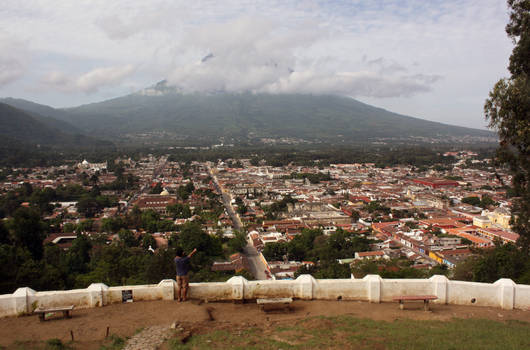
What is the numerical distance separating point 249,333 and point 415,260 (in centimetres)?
1448

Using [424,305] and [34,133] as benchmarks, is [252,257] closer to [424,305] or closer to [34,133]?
[424,305]

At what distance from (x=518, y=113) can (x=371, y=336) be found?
5446mm

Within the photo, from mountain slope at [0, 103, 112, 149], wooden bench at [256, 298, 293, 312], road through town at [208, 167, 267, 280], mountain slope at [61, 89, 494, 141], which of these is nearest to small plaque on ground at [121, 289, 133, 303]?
wooden bench at [256, 298, 293, 312]

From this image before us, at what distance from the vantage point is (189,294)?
15.5 feet

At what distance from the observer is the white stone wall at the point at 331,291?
4633 millimetres

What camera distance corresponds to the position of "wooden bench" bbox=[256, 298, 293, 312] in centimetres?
446

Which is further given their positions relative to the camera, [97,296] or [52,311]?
[97,296]

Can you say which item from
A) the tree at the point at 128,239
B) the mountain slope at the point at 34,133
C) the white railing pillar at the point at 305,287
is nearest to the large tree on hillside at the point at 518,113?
the white railing pillar at the point at 305,287

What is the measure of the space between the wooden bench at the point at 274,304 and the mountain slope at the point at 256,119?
10651 centimetres

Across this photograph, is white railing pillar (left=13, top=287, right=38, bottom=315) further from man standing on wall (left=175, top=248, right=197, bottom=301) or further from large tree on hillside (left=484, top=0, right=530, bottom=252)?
large tree on hillside (left=484, top=0, right=530, bottom=252)

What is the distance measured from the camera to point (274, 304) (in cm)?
456

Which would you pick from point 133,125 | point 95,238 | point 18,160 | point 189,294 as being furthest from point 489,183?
point 133,125

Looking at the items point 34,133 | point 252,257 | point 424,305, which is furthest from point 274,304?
point 34,133

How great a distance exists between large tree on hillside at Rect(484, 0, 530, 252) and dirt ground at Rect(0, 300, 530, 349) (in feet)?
11.5
